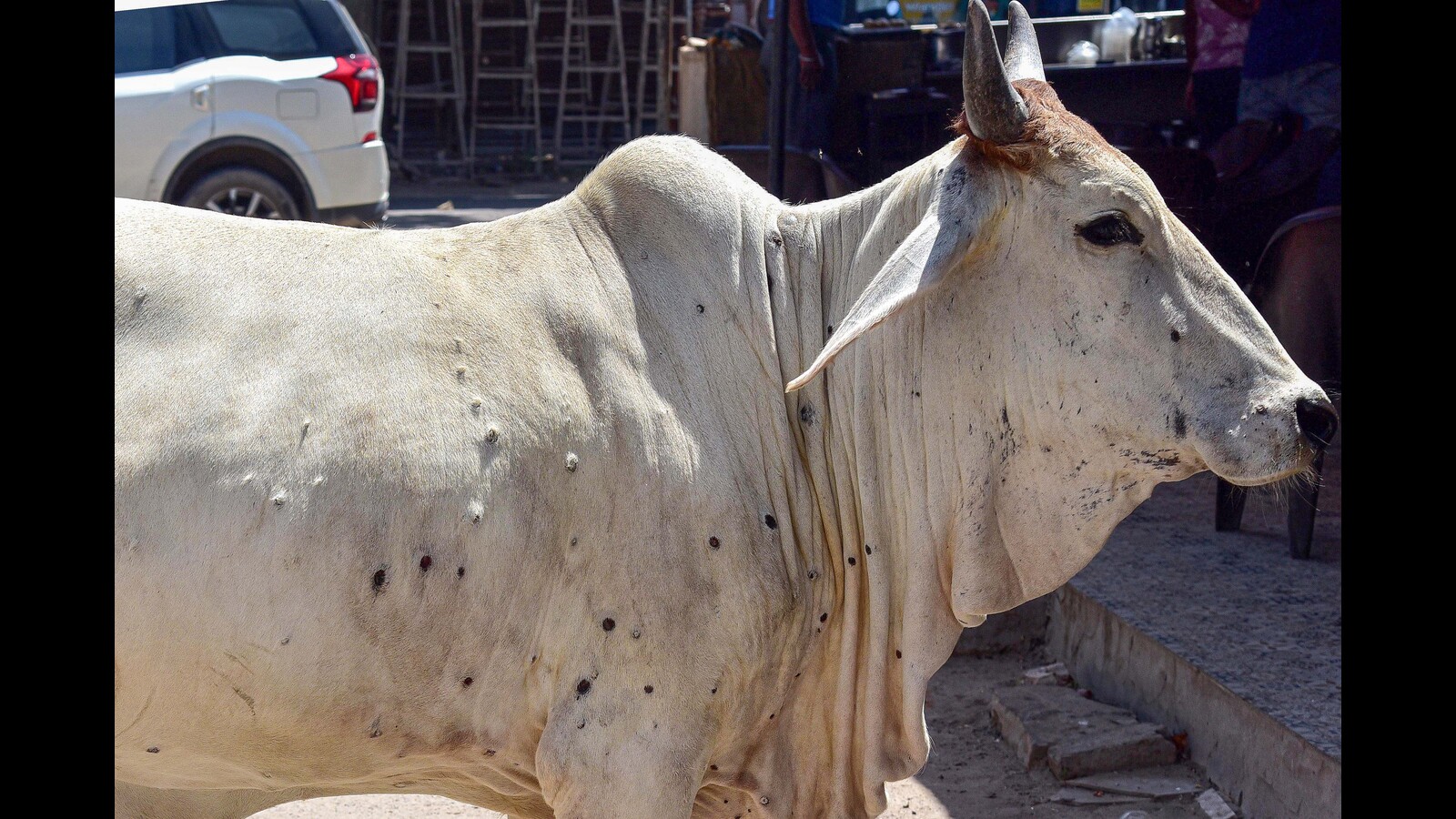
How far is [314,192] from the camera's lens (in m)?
10.9

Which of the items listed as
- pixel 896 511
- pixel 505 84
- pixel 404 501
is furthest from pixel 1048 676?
pixel 505 84

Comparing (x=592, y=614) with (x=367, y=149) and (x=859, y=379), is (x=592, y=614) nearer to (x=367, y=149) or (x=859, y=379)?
(x=859, y=379)

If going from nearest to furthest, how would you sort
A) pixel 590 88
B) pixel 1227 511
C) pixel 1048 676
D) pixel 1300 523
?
1. pixel 1048 676
2. pixel 1300 523
3. pixel 1227 511
4. pixel 590 88

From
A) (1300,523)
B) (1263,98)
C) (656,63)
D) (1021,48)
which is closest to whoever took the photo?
(1021,48)

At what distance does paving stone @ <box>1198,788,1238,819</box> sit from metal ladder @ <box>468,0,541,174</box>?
16.2 metres

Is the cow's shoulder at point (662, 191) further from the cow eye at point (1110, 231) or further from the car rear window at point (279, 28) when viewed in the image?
the car rear window at point (279, 28)

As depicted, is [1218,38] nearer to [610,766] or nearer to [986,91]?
[986,91]

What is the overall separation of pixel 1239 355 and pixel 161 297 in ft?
6.33

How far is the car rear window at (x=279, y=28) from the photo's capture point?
10500mm

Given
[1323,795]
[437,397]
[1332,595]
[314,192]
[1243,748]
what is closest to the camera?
[437,397]

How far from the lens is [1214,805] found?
154 inches

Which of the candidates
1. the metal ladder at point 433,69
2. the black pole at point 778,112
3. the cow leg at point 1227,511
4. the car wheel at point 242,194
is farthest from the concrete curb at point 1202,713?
the metal ladder at point 433,69

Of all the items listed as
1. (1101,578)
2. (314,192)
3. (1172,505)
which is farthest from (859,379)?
(314,192)

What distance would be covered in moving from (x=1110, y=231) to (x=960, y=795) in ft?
7.45
